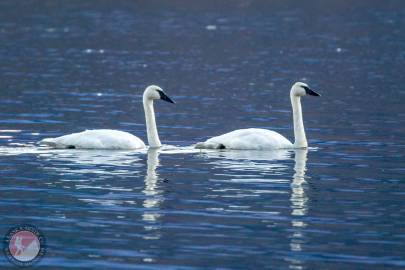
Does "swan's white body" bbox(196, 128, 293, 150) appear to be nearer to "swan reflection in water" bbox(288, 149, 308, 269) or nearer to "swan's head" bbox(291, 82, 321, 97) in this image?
"swan reflection in water" bbox(288, 149, 308, 269)

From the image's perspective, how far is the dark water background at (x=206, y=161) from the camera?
55.5 feet

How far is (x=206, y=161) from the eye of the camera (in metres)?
24.5

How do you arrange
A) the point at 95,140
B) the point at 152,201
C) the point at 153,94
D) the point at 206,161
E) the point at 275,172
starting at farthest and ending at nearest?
1. the point at 153,94
2. the point at 95,140
3. the point at 206,161
4. the point at 275,172
5. the point at 152,201

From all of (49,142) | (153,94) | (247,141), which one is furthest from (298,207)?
(153,94)

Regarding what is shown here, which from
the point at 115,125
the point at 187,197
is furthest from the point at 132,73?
the point at 187,197

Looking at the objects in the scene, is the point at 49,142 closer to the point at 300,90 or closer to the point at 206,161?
the point at 206,161

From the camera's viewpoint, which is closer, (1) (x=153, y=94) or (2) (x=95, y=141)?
(2) (x=95, y=141)

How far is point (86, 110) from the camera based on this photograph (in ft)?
112

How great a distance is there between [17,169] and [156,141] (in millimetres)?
4197

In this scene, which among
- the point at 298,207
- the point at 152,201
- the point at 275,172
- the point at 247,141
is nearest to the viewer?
the point at 298,207

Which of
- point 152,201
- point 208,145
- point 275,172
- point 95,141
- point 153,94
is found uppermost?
point 153,94

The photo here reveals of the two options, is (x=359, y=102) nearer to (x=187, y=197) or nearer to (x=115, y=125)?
(x=115, y=125)

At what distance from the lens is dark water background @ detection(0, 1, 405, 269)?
16906mm

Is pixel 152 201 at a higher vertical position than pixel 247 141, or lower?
lower
